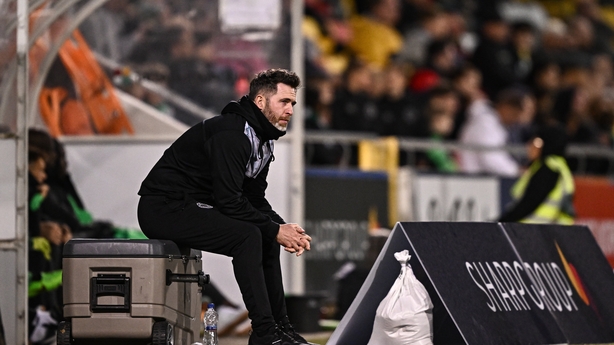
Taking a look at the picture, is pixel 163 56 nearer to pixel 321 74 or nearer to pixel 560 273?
pixel 321 74

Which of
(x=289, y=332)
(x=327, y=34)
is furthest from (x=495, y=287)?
(x=327, y=34)

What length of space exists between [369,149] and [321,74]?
1090mm

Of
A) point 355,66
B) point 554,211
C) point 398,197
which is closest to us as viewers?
point 554,211

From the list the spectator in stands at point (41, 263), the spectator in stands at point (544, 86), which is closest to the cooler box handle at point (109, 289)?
the spectator in stands at point (41, 263)

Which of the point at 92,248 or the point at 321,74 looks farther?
the point at 321,74

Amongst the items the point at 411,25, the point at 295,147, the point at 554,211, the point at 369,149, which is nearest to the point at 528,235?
the point at 554,211

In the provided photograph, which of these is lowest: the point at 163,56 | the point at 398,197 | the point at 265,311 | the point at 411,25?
the point at 265,311

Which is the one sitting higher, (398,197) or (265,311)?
(398,197)

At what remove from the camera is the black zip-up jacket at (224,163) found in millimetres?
6012

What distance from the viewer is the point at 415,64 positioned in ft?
49.0

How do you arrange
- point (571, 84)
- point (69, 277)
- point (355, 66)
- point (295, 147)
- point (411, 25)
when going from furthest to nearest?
point (571, 84) < point (411, 25) < point (355, 66) < point (295, 147) < point (69, 277)

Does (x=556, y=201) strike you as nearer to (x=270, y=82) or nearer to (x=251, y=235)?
(x=270, y=82)

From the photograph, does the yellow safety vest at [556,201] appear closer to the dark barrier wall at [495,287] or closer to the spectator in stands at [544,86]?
A: the dark barrier wall at [495,287]

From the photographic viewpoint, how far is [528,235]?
24.7 feet
